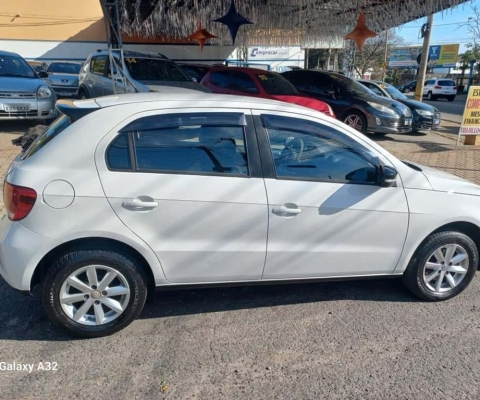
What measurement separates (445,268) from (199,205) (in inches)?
85.5

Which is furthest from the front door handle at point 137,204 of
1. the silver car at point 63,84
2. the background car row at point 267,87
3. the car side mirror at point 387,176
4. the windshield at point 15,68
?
the silver car at point 63,84

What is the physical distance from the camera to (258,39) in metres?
21.3

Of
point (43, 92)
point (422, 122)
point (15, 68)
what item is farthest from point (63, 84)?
point (422, 122)

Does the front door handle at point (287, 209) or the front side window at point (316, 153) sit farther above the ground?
the front side window at point (316, 153)

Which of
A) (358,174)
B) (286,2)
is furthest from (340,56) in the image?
(358,174)

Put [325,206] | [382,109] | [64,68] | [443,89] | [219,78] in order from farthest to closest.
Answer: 1. [443,89]
2. [64,68]
3. [219,78]
4. [382,109]
5. [325,206]

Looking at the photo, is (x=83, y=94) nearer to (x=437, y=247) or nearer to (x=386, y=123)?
(x=386, y=123)

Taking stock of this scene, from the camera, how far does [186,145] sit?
2910mm

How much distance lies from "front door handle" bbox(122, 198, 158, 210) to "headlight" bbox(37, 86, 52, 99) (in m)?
7.42

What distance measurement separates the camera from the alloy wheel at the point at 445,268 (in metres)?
3.39

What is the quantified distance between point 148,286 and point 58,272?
66 centimetres

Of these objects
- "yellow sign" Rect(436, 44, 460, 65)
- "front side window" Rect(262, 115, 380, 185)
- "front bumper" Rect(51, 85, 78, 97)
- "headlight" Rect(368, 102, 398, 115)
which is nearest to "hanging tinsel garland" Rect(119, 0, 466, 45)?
"headlight" Rect(368, 102, 398, 115)

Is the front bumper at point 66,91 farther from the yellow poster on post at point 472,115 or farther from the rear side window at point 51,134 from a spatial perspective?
the rear side window at point 51,134

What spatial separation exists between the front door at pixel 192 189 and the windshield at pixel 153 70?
6.97m
